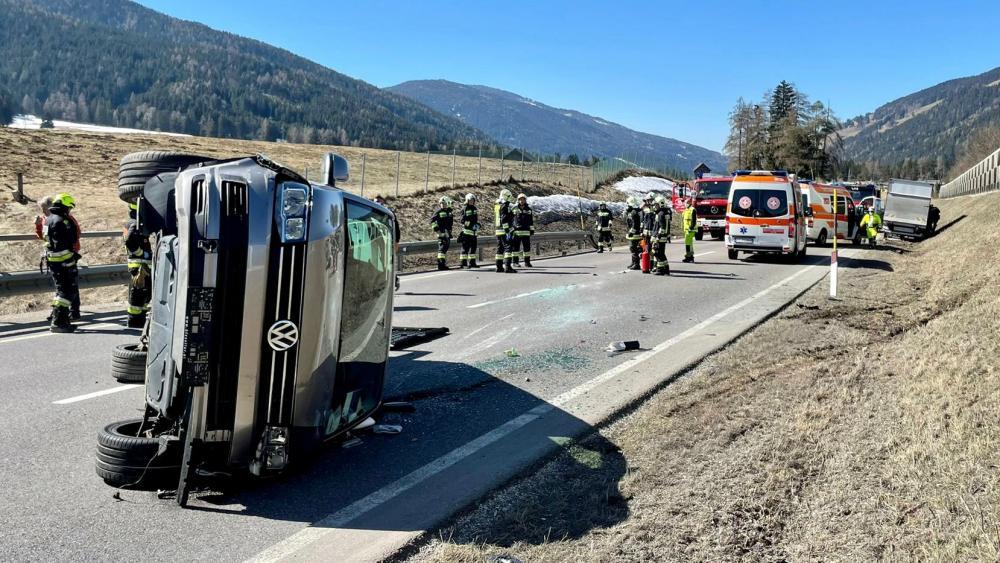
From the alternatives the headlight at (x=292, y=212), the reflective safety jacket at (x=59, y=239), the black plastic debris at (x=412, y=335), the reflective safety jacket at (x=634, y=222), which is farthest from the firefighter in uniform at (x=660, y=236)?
the headlight at (x=292, y=212)

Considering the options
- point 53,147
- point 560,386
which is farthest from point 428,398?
point 53,147

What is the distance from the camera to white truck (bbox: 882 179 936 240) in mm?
31438

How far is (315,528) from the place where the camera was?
13.1 feet

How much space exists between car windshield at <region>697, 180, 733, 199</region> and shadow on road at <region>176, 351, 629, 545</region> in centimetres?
2813

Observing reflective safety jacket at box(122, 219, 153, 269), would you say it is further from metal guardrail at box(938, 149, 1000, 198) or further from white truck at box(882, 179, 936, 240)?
metal guardrail at box(938, 149, 1000, 198)

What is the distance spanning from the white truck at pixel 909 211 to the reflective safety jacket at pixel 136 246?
30550 mm

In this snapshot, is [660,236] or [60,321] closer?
[60,321]

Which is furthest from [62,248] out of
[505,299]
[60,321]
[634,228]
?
[634,228]

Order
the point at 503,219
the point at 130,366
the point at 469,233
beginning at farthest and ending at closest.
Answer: the point at 469,233, the point at 503,219, the point at 130,366

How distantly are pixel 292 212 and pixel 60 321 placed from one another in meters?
7.36

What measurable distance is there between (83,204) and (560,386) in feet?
87.1

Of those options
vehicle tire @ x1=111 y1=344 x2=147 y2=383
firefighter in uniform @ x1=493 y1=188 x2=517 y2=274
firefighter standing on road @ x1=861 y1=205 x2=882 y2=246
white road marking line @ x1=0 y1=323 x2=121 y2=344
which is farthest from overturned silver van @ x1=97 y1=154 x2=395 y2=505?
firefighter standing on road @ x1=861 y1=205 x2=882 y2=246

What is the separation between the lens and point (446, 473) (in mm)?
4832

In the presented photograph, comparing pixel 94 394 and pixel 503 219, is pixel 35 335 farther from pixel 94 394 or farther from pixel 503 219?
pixel 503 219
